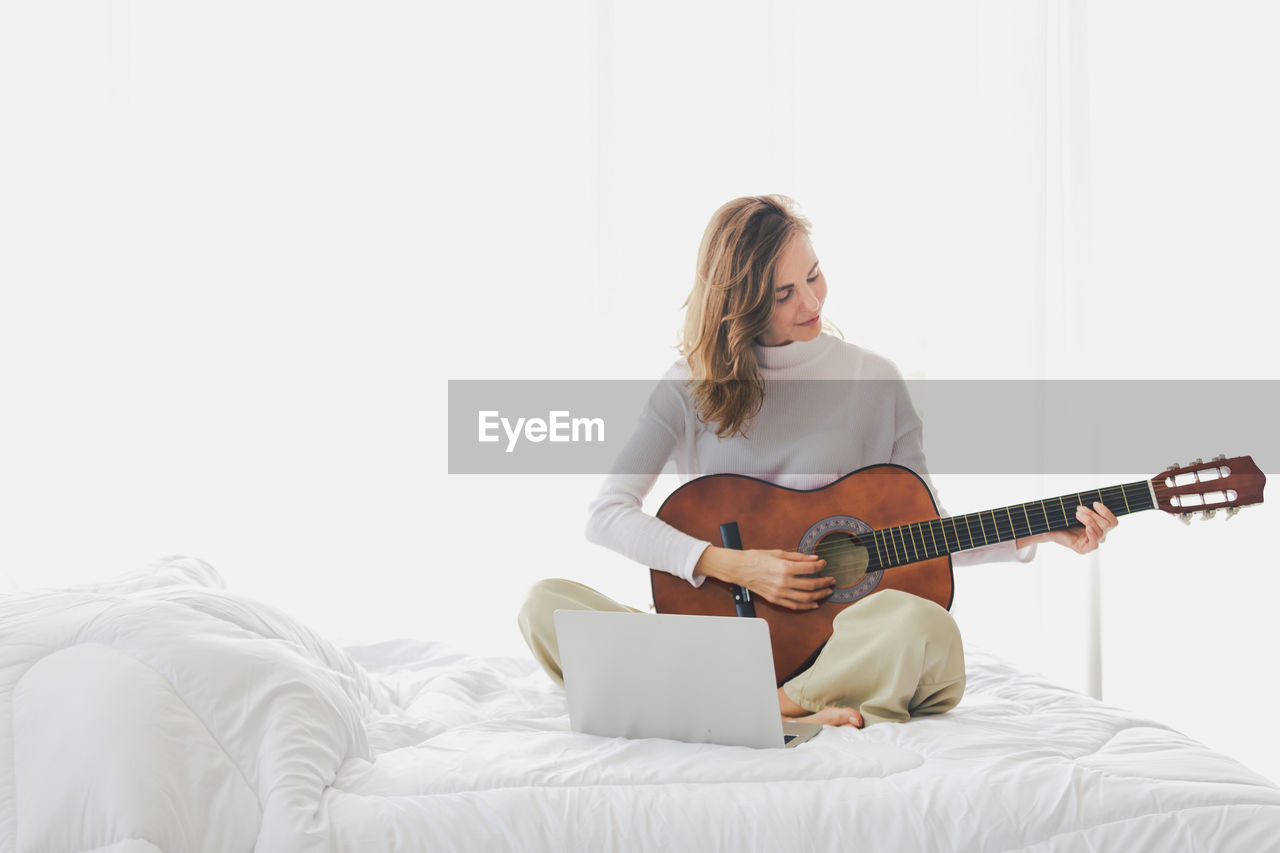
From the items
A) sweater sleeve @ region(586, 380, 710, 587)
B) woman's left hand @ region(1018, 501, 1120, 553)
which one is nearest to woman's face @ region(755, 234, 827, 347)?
sweater sleeve @ region(586, 380, 710, 587)

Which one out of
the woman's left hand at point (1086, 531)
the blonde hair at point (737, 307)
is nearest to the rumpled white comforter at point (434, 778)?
the woman's left hand at point (1086, 531)

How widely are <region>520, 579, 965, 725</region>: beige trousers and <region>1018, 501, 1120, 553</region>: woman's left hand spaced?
0.20 metres

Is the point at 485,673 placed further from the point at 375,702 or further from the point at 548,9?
the point at 548,9

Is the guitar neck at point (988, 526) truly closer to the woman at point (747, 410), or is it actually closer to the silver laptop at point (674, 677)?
the woman at point (747, 410)

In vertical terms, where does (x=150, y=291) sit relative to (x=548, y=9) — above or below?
below

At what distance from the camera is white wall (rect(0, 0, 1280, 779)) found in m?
2.46

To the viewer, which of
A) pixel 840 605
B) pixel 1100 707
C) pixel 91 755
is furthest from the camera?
pixel 840 605

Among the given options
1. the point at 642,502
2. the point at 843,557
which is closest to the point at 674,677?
the point at 843,557

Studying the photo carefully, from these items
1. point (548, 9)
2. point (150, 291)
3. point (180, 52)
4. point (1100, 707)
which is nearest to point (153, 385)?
point (150, 291)

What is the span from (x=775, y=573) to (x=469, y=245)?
1409 millimetres

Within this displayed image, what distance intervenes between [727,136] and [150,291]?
1465 millimetres

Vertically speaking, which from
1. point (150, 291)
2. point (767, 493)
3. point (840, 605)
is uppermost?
point (150, 291)

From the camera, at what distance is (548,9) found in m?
2.54

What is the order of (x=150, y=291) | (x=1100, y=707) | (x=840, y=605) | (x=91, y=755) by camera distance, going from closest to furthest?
(x=91, y=755) → (x=1100, y=707) → (x=840, y=605) → (x=150, y=291)
